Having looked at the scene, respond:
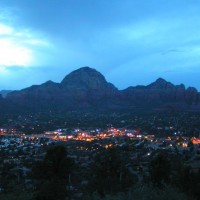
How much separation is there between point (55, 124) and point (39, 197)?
80.8 metres

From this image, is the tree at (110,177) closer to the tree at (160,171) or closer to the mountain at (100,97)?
the tree at (160,171)

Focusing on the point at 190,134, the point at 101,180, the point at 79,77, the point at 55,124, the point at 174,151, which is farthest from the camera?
the point at 79,77

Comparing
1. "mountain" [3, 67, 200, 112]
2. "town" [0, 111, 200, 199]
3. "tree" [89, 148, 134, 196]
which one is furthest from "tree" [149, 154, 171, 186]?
"mountain" [3, 67, 200, 112]

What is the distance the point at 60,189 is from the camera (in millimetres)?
22078

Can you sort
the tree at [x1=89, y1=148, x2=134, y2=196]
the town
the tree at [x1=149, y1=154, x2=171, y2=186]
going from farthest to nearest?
the town, the tree at [x1=149, y1=154, x2=171, y2=186], the tree at [x1=89, y1=148, x2=134, y2=196]

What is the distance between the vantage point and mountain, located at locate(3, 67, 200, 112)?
13812 cm

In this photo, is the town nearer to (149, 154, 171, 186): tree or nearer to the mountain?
(149, 154, 171, 186): tree

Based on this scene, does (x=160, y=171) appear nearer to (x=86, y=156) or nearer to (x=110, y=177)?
(x=110, y=177)

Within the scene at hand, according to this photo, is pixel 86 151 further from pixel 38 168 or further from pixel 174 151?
pixel 38 168

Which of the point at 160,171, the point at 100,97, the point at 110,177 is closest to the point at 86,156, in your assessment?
the point at 110,177

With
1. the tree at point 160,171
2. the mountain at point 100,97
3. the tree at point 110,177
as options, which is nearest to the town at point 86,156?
the tree at point 110,177

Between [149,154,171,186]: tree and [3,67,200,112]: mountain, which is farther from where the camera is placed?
[3,67,200,112]: mountain

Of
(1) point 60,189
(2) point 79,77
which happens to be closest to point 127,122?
(2) point 79,77

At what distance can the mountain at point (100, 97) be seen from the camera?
5438 inches
